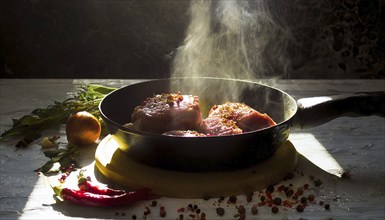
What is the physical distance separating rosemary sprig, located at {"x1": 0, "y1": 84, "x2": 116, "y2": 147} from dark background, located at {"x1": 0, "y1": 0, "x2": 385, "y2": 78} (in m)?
1.26

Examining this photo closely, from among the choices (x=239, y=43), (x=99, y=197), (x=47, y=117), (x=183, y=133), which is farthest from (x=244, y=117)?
(x=239, y=43)

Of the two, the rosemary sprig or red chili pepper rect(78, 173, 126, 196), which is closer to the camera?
red chili pepper rect(78, 173, 126, 196)

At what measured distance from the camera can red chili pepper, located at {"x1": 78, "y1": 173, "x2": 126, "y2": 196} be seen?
164cm

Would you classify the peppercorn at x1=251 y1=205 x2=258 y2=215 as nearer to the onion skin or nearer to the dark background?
the onion skin

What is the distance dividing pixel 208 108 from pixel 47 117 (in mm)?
807

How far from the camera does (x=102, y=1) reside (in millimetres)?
3625

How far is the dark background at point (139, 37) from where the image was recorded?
3.64 metres

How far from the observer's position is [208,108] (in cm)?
229

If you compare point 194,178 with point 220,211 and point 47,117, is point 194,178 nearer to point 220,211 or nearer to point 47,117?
point 220,211

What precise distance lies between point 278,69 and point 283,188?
226 centimetres

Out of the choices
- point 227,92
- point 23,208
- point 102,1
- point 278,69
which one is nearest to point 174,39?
point 102,1

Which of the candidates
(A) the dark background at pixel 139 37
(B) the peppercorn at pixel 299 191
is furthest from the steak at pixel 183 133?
(A) the dark background at pixel 139 37

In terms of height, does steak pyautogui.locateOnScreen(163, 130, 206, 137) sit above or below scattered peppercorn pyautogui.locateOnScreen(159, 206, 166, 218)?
above

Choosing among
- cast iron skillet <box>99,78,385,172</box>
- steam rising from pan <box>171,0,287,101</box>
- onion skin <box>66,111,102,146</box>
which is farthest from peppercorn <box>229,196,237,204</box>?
Result: steam rising from pan <box>171,0,287,101</box>
